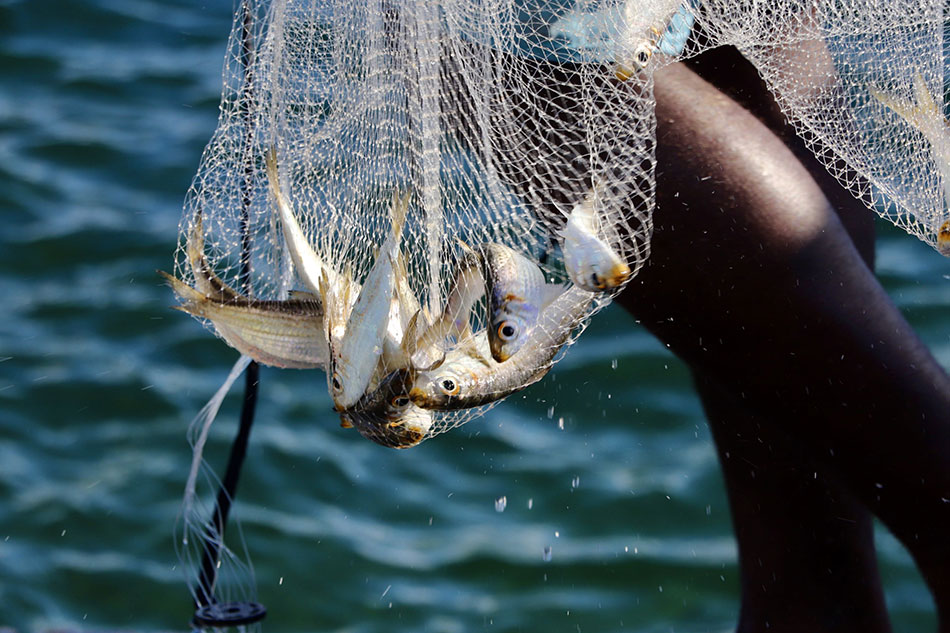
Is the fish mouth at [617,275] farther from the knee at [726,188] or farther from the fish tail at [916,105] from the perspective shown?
the fish tail at [916,105]

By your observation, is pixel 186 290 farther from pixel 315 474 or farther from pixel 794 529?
pixel 315 474

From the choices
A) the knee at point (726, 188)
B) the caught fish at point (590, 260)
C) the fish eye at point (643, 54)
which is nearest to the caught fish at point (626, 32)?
the fish eye at point (643, 54)

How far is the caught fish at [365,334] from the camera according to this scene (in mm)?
1185

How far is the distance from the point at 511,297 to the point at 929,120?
2.62 feet

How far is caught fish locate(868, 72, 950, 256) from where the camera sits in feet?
5.26

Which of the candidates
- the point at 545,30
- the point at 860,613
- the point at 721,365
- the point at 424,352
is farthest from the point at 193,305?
the point at 860,613

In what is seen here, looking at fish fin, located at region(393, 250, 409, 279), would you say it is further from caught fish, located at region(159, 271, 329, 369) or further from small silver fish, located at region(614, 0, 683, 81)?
small silver fish, located at region(614, 0, 683, 81)

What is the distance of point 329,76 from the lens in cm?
167

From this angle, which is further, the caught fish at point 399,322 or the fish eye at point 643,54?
the fish eye at point 643,54

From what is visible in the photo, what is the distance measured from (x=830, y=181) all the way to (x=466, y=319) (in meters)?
0.63

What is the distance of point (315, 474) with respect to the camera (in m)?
3.15

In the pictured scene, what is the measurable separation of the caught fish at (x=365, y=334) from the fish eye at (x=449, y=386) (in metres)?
0.07

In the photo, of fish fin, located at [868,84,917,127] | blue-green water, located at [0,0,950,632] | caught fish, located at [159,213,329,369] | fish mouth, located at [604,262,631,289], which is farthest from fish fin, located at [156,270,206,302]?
blue-green water, located at [0,0,950,632]

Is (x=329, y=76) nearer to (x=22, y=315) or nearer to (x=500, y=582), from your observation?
(x=500, y=582)
